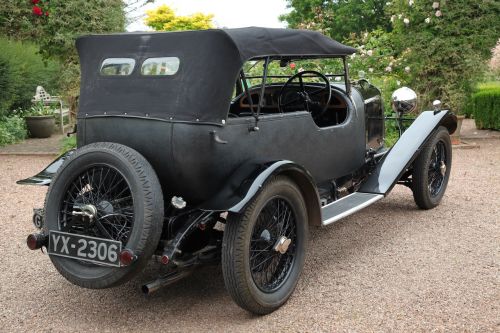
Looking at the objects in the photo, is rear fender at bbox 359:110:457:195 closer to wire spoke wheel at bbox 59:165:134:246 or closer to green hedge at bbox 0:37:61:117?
wire spoke wheel at bbox 59:165:134:246

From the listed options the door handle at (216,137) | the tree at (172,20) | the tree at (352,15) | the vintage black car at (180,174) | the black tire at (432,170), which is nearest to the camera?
the vintage black car at (180,174)

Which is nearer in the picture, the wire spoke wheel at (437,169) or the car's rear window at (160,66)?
the car's rear window at (160,66)

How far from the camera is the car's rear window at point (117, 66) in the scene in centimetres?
377

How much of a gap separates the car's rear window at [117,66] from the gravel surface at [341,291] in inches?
57.2

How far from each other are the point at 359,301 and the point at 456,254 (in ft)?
4.10

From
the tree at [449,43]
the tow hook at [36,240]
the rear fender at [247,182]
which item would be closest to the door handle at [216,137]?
the rear fender at [247,182]

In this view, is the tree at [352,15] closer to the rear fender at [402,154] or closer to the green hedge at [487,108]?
the green hedge at [487,108]

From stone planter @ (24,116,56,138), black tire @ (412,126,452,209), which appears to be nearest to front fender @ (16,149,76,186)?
black tire @ (412,126,452,209)

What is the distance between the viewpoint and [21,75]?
1257 cm

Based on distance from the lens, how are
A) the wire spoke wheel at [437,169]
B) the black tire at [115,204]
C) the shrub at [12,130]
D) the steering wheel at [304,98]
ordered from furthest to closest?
the shrub at [12,130]
the wire spoke wheel at [437,169]
the steering wheel at [304,98]
the black tire at [115,204]

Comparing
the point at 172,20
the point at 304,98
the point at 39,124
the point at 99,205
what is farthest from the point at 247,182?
the point at 172,20

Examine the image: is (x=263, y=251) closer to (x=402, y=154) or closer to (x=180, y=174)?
(x=180, y=174)

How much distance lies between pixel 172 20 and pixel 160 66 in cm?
2121

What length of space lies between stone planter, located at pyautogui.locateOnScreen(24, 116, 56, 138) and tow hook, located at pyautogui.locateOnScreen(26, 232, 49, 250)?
362 inches
